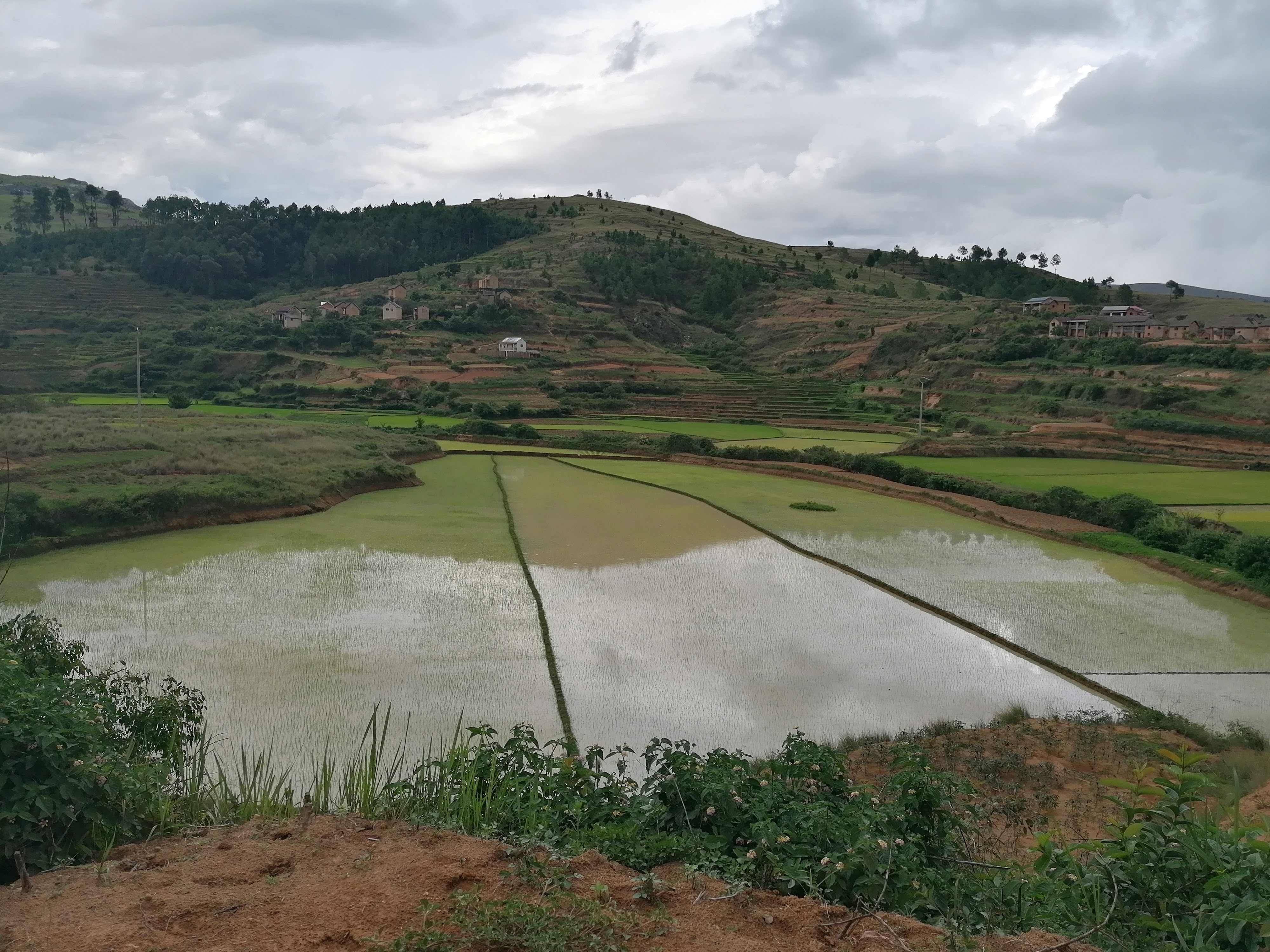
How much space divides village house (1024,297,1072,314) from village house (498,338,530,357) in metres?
37.6

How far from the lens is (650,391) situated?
169 feet

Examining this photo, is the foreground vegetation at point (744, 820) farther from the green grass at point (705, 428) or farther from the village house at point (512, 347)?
the village house at point (512, 347)

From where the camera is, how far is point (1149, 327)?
58594 millimetres

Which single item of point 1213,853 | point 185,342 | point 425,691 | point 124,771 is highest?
point 185,342

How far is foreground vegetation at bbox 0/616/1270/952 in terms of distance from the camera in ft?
13.7

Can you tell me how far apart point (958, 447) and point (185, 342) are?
2035 inches

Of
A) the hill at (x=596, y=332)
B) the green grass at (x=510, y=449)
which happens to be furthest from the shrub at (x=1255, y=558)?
the green grass at (x=510, y=449)

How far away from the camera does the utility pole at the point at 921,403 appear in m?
38.5

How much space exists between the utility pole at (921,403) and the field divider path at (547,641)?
23601 mm

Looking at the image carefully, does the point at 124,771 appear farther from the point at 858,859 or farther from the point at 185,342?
the point at 185,342

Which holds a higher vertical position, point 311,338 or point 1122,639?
point 311,338

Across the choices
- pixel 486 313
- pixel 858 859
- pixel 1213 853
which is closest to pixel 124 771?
pixel 858 859

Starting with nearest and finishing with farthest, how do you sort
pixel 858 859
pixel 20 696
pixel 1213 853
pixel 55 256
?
pixel 1213 853 < pixel 858 859 < pixel 20 696 < pixel 55 256

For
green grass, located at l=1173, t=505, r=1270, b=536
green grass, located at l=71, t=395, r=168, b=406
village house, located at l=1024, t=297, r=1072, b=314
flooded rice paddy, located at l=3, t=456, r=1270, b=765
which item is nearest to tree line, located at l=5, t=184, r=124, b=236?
green grass, located at l=71, t=395, r=168, b=406
